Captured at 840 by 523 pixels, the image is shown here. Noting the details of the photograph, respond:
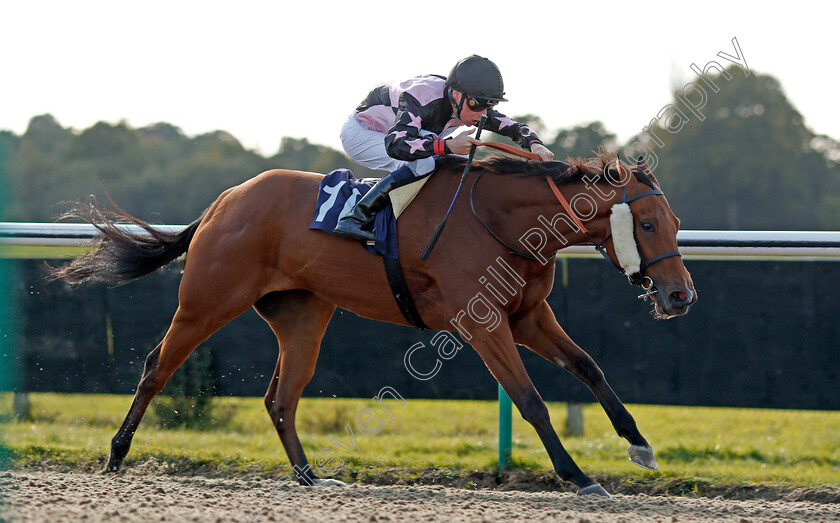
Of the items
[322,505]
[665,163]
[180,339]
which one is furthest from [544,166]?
[665,163]

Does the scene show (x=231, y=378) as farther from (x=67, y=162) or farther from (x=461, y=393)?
(x=67, y=162)

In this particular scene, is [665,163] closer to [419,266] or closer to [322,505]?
[419,266]

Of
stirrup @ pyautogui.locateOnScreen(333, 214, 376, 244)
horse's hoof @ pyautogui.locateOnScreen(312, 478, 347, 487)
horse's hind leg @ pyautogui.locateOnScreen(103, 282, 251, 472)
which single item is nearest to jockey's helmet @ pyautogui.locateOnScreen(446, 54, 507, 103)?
stirrup @ pyautogui.locateOnScreen(333, 214, 376, 244)

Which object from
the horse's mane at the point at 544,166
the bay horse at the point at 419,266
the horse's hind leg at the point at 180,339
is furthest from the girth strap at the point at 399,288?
the horse's hind leg at the point at 180,339

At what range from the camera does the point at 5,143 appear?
4215 mm

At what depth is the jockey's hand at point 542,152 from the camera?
12.8 feet

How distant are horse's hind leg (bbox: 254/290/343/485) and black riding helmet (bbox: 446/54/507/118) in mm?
1309

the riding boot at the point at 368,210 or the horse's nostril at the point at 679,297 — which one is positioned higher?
the riding boot at the point at 368,210

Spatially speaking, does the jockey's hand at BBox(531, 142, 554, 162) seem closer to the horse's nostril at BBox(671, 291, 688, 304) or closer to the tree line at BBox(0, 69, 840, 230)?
Result: the horse's nostril at BBox(671, 291, 688, 304)

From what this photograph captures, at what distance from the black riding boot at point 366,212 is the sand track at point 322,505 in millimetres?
1128

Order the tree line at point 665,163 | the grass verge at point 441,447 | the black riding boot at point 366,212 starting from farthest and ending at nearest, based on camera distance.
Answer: the tree line at point 665,163, the grass verge at point 441,447, the black riding boot at point 366,212

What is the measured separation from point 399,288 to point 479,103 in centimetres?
92

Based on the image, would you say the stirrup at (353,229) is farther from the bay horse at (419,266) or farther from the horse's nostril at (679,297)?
the horse's nostril at (679,297)

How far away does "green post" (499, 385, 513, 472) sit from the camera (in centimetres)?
437
